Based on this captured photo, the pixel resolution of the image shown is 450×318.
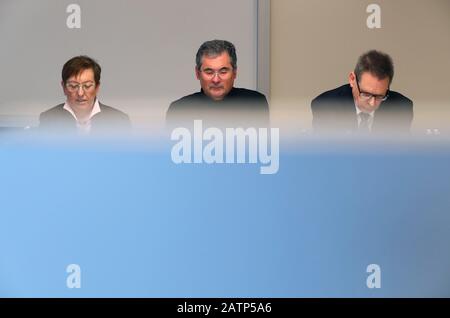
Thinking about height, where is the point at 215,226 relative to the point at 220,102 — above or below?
below

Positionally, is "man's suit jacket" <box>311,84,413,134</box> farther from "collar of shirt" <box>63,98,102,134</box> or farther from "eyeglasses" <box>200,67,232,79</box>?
"collar of shirt" <box>63,98,102,134</box>

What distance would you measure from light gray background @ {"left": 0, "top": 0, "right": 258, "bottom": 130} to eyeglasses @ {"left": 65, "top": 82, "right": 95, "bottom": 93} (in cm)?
2

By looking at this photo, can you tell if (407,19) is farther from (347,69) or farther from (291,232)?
(291,232)

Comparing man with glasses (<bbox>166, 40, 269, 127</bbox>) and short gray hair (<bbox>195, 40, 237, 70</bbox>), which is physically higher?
short gray hair (<bbox>195, 40, 237, 70</bbox>)

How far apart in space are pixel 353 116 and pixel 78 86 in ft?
1.77

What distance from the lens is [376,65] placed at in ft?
4.58

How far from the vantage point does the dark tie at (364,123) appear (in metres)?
1.30

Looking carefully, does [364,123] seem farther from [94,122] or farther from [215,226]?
[94,122]

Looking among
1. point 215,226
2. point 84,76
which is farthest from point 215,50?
point 215,226

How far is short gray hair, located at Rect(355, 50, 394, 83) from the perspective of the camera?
53.7 inches

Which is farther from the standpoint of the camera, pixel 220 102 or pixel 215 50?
pixel 215 50

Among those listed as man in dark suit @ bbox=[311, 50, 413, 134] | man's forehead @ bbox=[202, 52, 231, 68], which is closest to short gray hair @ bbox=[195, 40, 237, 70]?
man's forehead @ bbox=[202, 52, 231, 68]

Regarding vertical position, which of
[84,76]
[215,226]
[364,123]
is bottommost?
[215,226]
